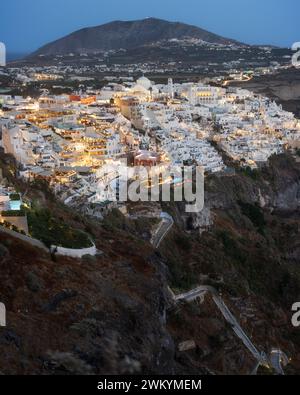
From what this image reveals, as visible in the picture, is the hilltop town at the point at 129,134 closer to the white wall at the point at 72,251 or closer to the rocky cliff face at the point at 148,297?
the rocky cliff face at the point at 148,297

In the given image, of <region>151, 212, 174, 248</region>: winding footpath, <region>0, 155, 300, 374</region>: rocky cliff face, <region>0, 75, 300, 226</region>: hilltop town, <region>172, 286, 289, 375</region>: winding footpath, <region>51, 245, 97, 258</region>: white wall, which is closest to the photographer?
<region>0, 155, 300, 374</region>: rocky cliff face

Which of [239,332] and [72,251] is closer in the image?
[72,251]

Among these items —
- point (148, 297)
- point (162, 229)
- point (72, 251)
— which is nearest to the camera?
point (148, 297)

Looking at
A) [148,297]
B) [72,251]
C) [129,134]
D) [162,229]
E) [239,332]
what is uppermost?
[72,251]

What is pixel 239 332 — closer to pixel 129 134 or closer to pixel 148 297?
pixel 148 297

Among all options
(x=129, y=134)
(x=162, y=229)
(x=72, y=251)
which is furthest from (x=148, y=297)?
(x=129, y=134)

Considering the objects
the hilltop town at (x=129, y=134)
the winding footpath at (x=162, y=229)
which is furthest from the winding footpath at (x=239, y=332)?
the hilltop town at (x=129, y=134)

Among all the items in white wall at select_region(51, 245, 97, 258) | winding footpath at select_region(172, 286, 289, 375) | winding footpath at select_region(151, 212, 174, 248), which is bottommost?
winding footpath at select_region(172, 286, 289, 375)

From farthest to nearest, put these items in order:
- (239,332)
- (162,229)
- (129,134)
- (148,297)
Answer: (129,134) → (162,229) → (239,332) → (148,297)

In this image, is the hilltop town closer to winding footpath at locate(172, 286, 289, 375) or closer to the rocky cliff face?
the rocky cliff face

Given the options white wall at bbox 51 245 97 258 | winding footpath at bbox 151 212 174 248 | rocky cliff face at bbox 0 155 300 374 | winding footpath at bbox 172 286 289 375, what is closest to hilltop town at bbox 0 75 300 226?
winding footpath at bbox 151 212 174 248

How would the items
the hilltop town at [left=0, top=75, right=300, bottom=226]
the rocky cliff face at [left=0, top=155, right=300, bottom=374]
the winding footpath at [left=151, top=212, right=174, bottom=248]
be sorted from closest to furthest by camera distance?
the rocky cliff face at [left=0, top=155, right=300, bottom=374], the winding footpath at [left=151, top=212, right=174, bottom=248], the hilltop town at [left=0, top=75, right=300, bottom=226]
